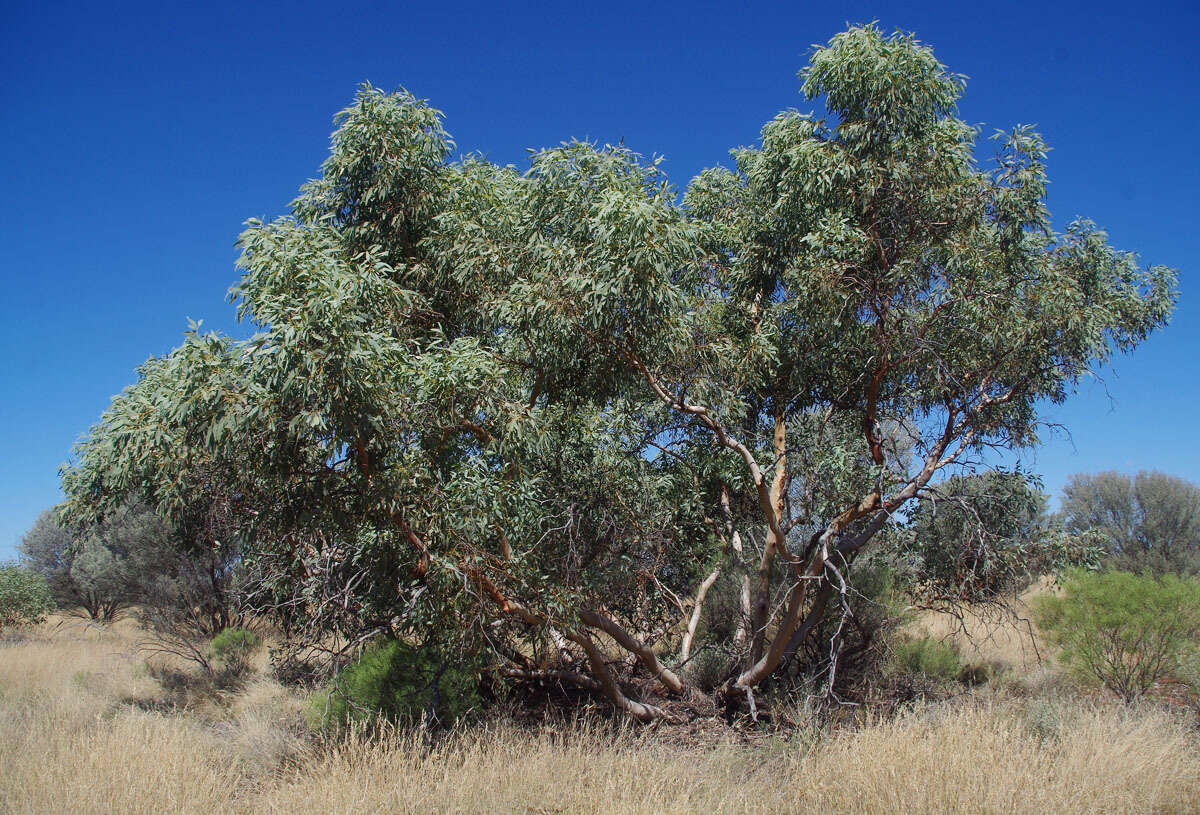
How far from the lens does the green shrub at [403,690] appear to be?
24.7 ft

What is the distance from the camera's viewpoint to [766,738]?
23.9ft

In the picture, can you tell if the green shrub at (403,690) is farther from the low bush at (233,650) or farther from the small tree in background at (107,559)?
the low bush at (233,650)

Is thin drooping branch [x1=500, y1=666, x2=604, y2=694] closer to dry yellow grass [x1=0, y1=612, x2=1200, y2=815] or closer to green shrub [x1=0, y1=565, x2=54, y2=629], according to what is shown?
dry yellow grass [x1=0, y1=612, x2=1200, y2=815]

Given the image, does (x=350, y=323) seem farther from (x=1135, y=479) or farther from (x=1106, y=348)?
(x=1135, y=479)

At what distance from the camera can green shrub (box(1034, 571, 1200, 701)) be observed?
9297mm

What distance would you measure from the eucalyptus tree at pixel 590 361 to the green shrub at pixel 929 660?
2997mm

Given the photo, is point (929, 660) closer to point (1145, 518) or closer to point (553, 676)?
point (553, 676)

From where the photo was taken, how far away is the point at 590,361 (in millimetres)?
7191

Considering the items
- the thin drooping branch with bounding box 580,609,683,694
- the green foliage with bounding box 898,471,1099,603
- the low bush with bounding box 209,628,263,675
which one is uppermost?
the green foliage with bounding box 898,471,1099,603

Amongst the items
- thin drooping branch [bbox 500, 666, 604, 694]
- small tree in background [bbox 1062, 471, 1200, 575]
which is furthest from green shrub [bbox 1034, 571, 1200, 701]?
small tree in background [bbox 1062, 471, 1200, 575]

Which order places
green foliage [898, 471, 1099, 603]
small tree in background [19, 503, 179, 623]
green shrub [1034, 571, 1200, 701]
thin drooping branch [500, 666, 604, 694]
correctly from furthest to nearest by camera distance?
small tree in background [19, 503, 179, 623]
green shrub [1034, 571, 1200, 701]
thin drooping branch [500, 666, 604, 694]
green foliage [898, 471, 1099, 603]

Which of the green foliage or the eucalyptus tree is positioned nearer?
the eucalyptus tree

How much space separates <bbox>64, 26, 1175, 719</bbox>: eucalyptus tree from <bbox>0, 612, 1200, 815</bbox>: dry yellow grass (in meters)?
1.07

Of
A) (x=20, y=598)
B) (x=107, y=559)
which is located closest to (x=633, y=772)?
(x=107, y=559)
